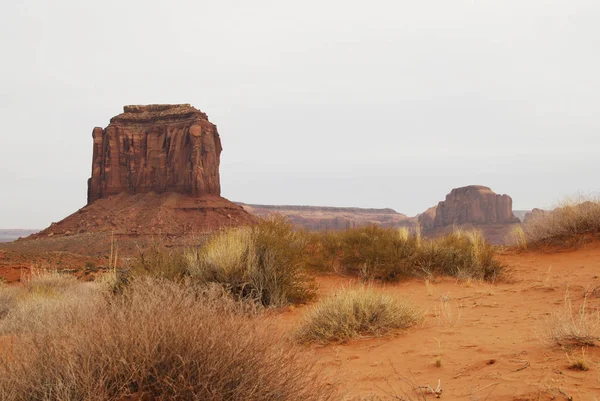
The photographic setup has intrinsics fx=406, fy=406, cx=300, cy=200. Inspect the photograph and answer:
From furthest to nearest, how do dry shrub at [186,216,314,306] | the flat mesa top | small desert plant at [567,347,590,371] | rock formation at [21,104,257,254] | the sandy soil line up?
1. the flat mesa top
2. rock formation at [21,104,257,254]
3. dry shrub at [186,216,314,306]
4. small desert plant at [567,347,590,371]
5. the sandy soil

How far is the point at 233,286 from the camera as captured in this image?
7508 mm

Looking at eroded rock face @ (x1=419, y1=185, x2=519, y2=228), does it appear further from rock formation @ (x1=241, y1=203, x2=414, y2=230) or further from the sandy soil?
the sandy soil

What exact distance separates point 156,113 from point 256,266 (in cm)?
6852

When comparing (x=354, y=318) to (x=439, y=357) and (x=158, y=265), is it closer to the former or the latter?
(x=439, y=357)

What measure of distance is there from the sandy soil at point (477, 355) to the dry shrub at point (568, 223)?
6491 mm

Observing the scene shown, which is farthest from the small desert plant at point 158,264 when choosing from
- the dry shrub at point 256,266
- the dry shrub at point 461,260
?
the dry shrub at point 461,260

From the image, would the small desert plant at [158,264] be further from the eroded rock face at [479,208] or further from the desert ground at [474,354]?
the eroded rock face at [479,208]

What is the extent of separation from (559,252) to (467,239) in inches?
115

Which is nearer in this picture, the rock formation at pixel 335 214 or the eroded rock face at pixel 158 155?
the eroded rock face at pixel 158 155

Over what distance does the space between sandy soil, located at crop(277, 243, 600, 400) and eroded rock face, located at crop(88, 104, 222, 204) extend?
5772 centimetres

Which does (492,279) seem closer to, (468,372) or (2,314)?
(468,372)

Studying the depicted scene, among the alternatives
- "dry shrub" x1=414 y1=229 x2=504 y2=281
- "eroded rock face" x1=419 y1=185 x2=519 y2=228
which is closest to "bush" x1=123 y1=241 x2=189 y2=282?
"dry shrub" x1=414 y1=229 x2=504 y2=281

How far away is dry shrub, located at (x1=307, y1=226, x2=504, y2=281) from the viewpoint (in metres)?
10.8

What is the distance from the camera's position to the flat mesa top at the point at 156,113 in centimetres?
6762
